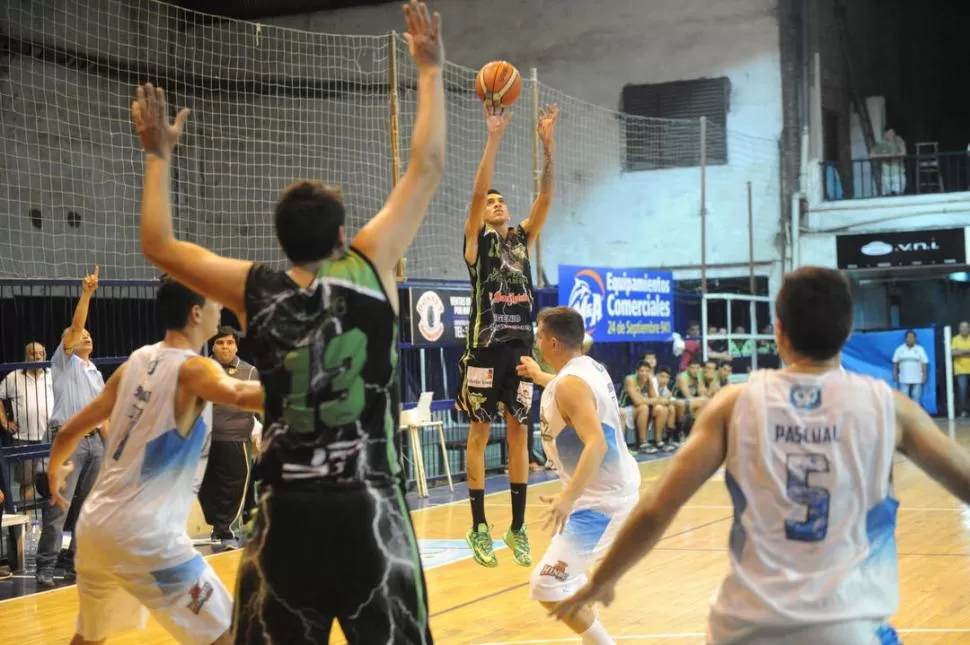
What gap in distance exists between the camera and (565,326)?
207 inches

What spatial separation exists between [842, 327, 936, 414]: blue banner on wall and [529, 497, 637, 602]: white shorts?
1678 cm

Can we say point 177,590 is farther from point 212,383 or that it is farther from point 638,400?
point 638,400

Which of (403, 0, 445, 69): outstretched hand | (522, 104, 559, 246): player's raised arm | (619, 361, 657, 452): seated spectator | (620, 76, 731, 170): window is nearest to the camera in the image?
(403, 0, 445, 69): outstretched hand

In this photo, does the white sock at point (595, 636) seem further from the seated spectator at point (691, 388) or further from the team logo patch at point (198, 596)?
the seated spectator at point (691, 388)

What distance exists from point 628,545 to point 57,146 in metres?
16.4

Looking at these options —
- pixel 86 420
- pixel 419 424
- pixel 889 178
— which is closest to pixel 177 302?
pixel 86 420

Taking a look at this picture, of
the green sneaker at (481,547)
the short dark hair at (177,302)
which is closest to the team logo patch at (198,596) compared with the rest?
the short dark hair at (177,302)

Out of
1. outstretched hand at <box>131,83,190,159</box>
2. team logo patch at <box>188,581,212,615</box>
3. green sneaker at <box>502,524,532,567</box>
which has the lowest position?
green sneaker at <box>502,524,532,567</box>

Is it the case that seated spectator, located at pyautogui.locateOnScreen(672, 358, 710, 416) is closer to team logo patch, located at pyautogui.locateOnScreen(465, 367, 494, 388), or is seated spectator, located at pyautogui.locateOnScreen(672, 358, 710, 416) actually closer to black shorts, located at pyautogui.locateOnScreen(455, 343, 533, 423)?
black shorts, located at pyautogui.locateOnScreen(455, 343, 533, 423)

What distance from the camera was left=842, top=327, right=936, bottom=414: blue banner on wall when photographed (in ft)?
68.5

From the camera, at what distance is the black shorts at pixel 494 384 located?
291 inches

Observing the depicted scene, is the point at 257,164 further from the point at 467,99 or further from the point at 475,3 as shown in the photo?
the point at 475,3

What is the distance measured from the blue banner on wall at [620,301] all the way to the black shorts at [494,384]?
253 inches

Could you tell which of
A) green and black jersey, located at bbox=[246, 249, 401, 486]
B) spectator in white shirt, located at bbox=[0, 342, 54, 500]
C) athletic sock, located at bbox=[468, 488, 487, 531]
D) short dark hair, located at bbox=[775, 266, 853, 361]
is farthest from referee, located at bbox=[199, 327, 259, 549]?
short dark hair, located at bbox=[775, 266, 853, 361]
